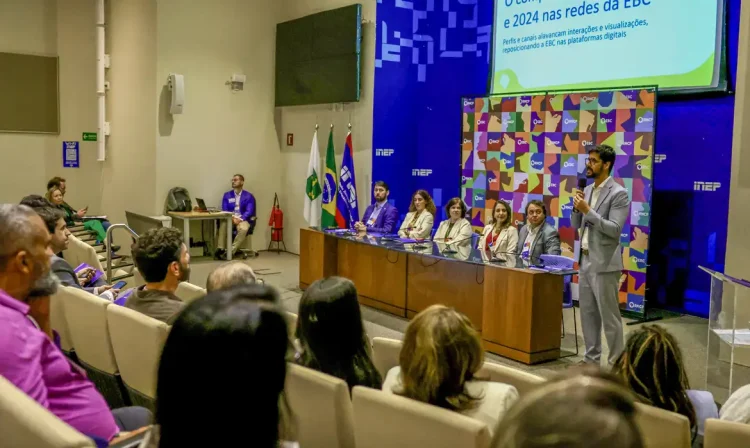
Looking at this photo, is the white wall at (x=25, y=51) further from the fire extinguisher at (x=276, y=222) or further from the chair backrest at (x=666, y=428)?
the chair backrest at (x=666, y=428)

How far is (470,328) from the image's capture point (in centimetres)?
209

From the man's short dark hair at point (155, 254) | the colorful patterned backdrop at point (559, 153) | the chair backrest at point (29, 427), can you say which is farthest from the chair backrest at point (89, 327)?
the colorful patterned backdrop at point (559, 153)

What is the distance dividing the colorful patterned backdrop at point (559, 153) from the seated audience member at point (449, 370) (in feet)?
15.4

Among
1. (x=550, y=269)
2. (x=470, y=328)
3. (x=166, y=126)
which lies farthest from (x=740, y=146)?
(x=166, y=126)

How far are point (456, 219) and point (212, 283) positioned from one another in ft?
14.2

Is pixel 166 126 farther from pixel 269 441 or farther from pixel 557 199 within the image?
pixel 269 441

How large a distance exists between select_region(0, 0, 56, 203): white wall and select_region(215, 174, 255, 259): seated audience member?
2.53 m

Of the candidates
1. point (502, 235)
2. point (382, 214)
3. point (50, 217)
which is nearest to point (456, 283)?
point (502, 235)

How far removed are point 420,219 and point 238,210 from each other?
3500mm

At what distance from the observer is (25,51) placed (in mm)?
9305

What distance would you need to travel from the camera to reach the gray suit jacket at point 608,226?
15.0 feet

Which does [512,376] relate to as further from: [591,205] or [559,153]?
[559,153]

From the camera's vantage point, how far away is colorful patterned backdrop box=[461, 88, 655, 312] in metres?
6.46

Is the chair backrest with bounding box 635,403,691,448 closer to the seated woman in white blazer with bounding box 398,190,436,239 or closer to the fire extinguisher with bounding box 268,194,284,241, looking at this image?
the seated woman in white blazer with bounding box 398,190,436,239
